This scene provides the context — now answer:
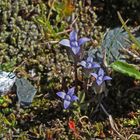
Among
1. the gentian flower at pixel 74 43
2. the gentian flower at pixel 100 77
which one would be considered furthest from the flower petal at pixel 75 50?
the gentian flower at pixel 100 77

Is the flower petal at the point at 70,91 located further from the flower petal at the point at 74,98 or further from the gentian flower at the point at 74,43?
the gentian flower at the point at 74,43

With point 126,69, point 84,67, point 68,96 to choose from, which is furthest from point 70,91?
point 126,69

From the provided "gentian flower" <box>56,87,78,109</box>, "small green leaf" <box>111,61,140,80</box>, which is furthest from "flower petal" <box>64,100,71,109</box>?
"small green leaf" <box>111,61,140,80</box>

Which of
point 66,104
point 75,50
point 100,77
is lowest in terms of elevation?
point 66,104

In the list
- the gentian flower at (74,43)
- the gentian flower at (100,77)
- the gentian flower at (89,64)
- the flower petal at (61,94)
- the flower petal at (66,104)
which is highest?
the gentian flower at (74,43)

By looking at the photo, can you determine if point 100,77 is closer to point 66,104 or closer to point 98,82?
point 98,82

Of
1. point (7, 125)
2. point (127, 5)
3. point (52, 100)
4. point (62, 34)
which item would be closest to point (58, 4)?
point (62, 34)

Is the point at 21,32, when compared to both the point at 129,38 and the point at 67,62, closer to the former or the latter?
the point at 67,62

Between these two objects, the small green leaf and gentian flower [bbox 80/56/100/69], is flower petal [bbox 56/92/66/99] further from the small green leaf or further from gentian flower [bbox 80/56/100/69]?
the small green leaf
